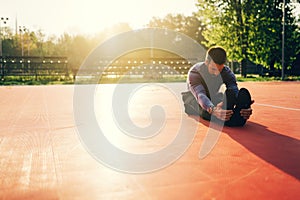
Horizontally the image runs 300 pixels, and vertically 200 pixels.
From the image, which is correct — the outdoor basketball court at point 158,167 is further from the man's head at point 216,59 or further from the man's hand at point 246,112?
the man's head at point 216,59

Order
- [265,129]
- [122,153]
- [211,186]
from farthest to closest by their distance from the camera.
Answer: [265,129] < [122,153] < [211,186]

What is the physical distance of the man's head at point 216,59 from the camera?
4.22 m

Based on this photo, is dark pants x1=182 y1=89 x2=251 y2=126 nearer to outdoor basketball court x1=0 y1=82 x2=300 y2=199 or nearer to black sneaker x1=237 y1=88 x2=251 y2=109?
black sneaker x1=237 y1=88 x2=251 y2=109

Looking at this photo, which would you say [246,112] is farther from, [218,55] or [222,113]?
[218,55]

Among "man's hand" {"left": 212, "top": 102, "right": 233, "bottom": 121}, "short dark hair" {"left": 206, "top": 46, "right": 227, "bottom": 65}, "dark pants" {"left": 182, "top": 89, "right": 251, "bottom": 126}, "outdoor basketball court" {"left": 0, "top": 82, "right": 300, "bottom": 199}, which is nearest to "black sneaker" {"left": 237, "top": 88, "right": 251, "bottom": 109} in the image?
"dark pants" {"left": 182, "top": 89, "right": 251, "bottom": 126}

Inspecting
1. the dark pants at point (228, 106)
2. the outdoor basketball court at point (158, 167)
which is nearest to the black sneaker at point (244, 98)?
the dark pants at point (228, 106)

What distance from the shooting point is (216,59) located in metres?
4.25

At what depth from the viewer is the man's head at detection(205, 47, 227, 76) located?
13.8ft

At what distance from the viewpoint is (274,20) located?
2320 centimetres

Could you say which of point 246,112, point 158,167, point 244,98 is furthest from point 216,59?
point 158,167

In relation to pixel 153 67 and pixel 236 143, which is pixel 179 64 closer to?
pixel 153 67

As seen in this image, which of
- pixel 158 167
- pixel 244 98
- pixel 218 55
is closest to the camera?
pixel 158 167

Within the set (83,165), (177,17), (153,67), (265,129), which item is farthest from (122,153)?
(177,17)

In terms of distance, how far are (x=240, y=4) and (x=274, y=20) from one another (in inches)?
104
